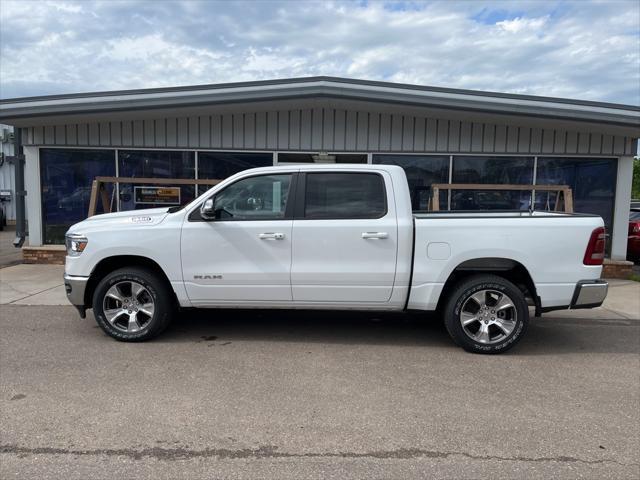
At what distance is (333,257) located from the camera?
5.07m

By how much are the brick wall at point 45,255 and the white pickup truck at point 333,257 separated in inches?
232

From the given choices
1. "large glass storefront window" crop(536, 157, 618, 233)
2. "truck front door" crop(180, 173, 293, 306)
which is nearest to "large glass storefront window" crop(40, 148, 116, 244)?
"truck front door" crop(180, 173, 293, 306)

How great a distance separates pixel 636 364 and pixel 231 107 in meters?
7.75

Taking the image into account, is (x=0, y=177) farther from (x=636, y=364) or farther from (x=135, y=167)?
(x=636, y=364)

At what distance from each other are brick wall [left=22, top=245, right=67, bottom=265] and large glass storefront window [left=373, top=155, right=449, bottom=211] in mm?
6975

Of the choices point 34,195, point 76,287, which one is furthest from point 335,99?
point 34,195

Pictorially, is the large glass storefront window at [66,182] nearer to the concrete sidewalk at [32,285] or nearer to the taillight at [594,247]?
the concrete sidewalk at [32,285]

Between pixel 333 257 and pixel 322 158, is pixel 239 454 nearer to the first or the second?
pixel 333 257

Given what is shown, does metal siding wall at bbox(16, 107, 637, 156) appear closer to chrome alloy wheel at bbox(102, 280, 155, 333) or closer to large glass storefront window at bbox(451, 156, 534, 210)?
large glass storefront window at bbox(451, 156, 534, 210)

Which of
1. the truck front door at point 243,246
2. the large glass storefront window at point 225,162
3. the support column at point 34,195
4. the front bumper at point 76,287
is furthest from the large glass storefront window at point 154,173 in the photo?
the truck front door at point 243,246

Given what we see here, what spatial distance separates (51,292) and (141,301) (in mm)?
3524

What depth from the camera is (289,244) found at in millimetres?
5090

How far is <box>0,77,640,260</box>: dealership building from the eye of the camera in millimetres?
10094

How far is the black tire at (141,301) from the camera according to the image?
5207mm
